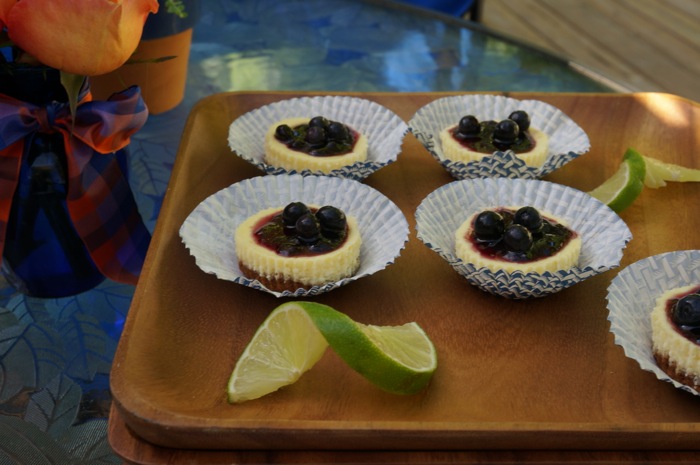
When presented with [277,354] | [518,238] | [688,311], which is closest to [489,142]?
[518,238]

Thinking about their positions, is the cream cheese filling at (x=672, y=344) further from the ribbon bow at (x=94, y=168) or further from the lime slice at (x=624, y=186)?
the ribbon bow at (x=94, y=168)

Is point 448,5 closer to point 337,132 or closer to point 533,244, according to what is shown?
point 337,132

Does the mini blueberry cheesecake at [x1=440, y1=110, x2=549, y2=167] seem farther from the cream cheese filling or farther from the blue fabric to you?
the blue fabric

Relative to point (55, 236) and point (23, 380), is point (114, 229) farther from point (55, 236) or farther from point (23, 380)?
point (23, 380)

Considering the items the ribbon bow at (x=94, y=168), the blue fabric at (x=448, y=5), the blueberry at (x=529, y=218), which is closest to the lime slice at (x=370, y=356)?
the blueberry at (x=529, y=218)

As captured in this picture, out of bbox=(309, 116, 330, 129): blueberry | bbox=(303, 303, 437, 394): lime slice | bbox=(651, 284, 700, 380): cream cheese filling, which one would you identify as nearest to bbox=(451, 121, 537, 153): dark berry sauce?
bbox=(309, 116, 330, 129): blueberry
